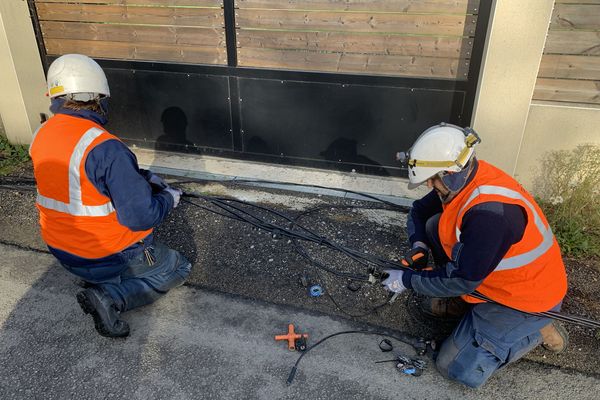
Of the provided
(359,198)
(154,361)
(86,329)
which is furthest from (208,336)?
(359,198)

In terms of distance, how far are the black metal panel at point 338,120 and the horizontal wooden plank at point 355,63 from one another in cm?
16

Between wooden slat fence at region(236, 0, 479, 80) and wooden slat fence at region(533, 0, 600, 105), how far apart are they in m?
0.69

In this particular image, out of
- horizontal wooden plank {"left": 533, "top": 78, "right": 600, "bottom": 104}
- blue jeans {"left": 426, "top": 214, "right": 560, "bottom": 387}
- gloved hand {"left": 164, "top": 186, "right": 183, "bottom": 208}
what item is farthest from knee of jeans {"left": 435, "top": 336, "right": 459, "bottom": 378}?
horizontal wooden plank {"left": 533, "top": 78, "right": 600, "bottom": 104}

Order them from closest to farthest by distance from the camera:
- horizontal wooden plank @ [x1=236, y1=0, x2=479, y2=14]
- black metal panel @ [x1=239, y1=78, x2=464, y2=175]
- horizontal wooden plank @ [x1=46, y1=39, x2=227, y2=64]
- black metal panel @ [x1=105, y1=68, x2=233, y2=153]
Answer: horizontal wooden plank @ [x1=236, y1=0, x2=479, y2=14]
black metal panel @ [x1=239, y1=78, x2=464, y2=175]
horizontal wooden plank @ [x1=46, y1=39, x2=227, y2=64]
black metal panel @ [x1=105, y1=68, x2=233, y2=153]

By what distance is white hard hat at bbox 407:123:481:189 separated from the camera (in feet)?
8.15

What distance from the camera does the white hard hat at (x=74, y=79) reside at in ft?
8.87

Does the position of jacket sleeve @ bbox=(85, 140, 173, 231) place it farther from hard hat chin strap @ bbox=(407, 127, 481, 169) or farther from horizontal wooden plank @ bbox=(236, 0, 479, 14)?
horizontal wooden plank @ bbox=(236, 0, 479, 14)

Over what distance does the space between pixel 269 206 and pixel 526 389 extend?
106 inches

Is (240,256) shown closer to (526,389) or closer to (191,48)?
(526,389)

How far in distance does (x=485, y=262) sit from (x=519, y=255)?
0.24 metres

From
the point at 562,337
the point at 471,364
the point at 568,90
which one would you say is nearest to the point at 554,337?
the point at 562,337

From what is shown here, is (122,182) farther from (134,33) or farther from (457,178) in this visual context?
(134,33)

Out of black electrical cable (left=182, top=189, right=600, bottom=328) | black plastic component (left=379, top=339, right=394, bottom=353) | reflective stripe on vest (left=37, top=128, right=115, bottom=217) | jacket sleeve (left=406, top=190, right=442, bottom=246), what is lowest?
black plastic component (left=379, top=339, right=394, bottom=353)

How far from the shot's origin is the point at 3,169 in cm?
527
